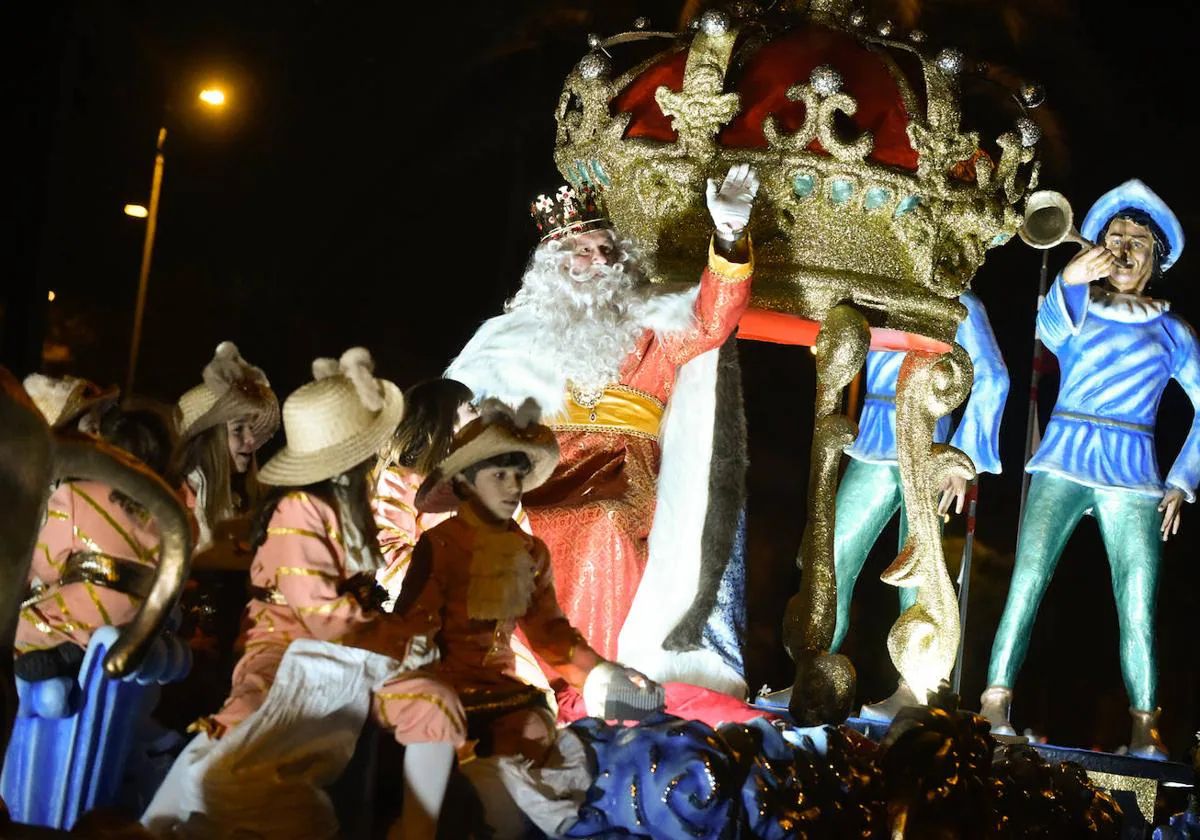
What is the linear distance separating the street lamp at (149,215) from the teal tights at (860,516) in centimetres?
295

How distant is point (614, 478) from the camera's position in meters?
5.60

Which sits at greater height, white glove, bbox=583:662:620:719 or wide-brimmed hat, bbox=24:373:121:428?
wide-brimmed hat, bbox=24:373:121:428

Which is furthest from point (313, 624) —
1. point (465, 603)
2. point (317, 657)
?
point (465, 603)

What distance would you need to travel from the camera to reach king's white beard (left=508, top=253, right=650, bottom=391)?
18.8 feet

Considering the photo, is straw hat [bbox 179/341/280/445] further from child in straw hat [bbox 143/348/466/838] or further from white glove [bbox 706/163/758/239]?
white glove [bbox 706/163/758/239]

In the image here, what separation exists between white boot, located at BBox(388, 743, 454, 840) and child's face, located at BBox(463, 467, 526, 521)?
0.74 m

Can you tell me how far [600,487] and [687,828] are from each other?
166cm

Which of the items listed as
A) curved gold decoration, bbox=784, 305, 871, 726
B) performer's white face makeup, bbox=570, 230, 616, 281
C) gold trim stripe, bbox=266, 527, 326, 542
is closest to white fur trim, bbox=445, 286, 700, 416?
performer's white face makeup, bbox=570, 230, 616, 281

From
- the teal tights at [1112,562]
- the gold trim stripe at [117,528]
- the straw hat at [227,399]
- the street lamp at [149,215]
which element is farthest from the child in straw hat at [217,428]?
the teal tights at [1112,562]

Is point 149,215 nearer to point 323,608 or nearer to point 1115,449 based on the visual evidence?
point 323,608

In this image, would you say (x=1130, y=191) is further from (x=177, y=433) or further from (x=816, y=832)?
(x=177, y=433)

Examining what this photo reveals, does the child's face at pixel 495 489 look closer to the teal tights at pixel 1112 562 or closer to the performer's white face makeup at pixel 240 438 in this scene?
the performer's white face makeup at pixel 240 438

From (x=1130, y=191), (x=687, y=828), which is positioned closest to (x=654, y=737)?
(x=687, y=828)

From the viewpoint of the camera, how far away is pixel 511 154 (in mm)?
8180
